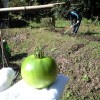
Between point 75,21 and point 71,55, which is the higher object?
point 71,55

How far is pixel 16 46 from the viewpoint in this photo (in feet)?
29.8

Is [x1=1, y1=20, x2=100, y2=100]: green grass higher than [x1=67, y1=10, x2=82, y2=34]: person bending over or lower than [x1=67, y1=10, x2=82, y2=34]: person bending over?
higher

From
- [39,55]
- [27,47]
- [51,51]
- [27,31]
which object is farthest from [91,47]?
[39,55]

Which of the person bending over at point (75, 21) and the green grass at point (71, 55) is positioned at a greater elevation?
the green grass at point (71, 55)

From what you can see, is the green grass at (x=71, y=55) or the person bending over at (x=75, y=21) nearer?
the green grass at (x=71, y=55)

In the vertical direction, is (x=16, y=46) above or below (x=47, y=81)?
below

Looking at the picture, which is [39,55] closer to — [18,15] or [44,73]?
[44,73]

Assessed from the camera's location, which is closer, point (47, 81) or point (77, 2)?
point (47, 81)

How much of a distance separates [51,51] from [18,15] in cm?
778

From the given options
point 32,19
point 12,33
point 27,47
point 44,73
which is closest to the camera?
point 44,73

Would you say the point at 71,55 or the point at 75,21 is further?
the point at 75,21

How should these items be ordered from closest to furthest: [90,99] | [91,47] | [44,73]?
[44,73] < [90,99] < [91,47]

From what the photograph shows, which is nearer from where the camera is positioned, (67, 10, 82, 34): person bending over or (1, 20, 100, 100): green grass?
(1, 20, 100, 100): green grass

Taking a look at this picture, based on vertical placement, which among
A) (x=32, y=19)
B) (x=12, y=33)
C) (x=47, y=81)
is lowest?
(x=32, y=19)
